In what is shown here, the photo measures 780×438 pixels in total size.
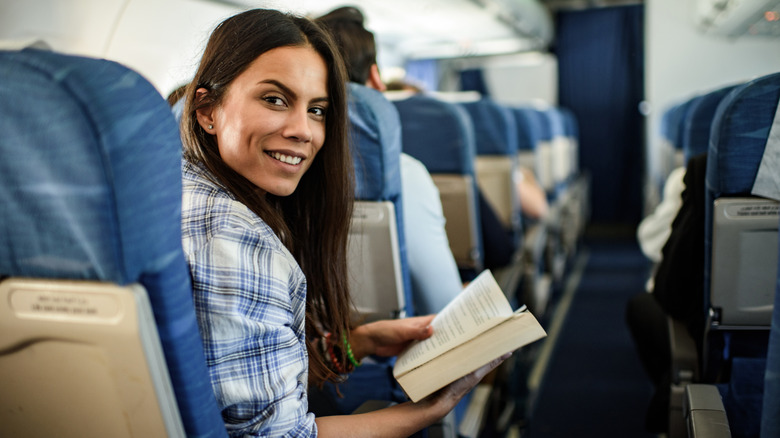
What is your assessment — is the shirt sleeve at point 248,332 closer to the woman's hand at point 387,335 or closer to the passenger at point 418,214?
the woman's hand at point 387,335

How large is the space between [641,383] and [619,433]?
2.31 ft

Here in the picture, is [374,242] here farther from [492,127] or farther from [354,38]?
[492,127]

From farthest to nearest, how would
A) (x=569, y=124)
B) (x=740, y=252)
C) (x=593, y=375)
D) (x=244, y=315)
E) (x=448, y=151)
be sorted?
1. (x=569, y=124)
2. (x=593, y=375)
3. (x=448, y=151)
4. (x=740, y=252)
5. (x=244, y=315)

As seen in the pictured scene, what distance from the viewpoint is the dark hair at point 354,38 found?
75.0 inches

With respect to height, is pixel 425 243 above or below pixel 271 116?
below

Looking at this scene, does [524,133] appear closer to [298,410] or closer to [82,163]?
[298,410]

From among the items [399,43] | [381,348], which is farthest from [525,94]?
[381,348]

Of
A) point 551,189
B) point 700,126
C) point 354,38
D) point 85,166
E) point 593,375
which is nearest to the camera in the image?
point 85,166

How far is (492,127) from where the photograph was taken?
327 centimetres

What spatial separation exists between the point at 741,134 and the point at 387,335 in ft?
3.19

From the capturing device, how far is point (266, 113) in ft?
3.56

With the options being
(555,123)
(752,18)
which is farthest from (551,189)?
(752,18)

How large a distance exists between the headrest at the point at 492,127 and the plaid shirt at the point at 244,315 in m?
2.46

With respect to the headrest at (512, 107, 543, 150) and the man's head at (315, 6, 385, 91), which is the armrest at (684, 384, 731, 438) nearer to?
the man's head at (315, 6, 385, 91)
